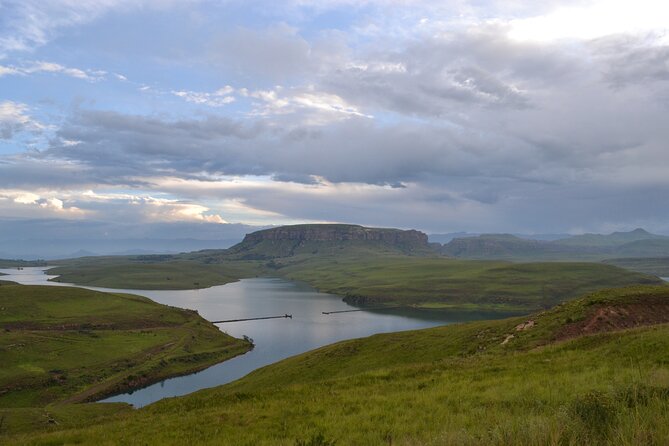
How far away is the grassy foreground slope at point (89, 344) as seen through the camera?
82312mm

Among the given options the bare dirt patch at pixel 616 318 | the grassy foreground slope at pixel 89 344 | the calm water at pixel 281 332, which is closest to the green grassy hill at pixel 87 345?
the grassy foreground slope at pixel 89 344

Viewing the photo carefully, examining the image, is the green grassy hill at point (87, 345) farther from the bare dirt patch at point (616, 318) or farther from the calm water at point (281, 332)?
the bare dirt patch at point (616, 318)

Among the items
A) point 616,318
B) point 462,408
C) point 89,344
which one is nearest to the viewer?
point 462,408

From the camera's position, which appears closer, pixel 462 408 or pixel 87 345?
pixel 462 408

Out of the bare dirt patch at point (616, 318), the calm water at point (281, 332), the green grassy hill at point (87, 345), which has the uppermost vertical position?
the bare dirt patch at point (616, 318)

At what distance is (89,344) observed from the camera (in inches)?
4267

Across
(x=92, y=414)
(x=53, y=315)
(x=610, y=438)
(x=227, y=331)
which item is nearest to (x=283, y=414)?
(x=610, y=438)

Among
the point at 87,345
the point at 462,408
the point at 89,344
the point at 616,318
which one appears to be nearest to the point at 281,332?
the point at 89,344

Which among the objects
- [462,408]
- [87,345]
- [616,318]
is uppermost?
[462,408]

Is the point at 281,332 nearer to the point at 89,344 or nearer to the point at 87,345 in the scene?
the point at 89,344

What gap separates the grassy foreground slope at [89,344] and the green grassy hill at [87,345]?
0.16m

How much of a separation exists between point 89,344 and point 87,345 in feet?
3.08

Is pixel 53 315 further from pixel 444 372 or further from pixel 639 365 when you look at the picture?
pixel 639 365

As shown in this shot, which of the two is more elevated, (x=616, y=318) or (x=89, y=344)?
(x=616, y=318)
